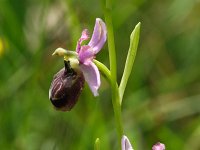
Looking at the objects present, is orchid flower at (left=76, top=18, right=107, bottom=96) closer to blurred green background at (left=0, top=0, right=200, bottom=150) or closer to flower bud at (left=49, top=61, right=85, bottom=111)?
flower bud at (left=49, top=61, right=85, bottom=111)

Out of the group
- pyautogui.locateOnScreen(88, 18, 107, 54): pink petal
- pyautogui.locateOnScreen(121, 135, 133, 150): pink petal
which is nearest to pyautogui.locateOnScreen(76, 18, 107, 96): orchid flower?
pyautogui.locateOnScreen(88, 18, 107, 54): pink petal

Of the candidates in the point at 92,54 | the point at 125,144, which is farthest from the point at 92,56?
the point at 125,144

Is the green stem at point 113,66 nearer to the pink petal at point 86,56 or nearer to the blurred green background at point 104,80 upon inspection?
the pink petal at point 86,56

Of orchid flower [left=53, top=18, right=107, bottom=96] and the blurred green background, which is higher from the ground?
orchid flower [left=53, top=18, right=107, bottom=96]

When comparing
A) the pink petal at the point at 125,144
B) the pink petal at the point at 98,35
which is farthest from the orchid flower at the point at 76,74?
the pink petal at the point at 125,144

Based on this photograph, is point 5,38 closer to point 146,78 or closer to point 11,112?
point 11,112

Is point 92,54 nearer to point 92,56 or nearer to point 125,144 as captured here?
point 92,56
